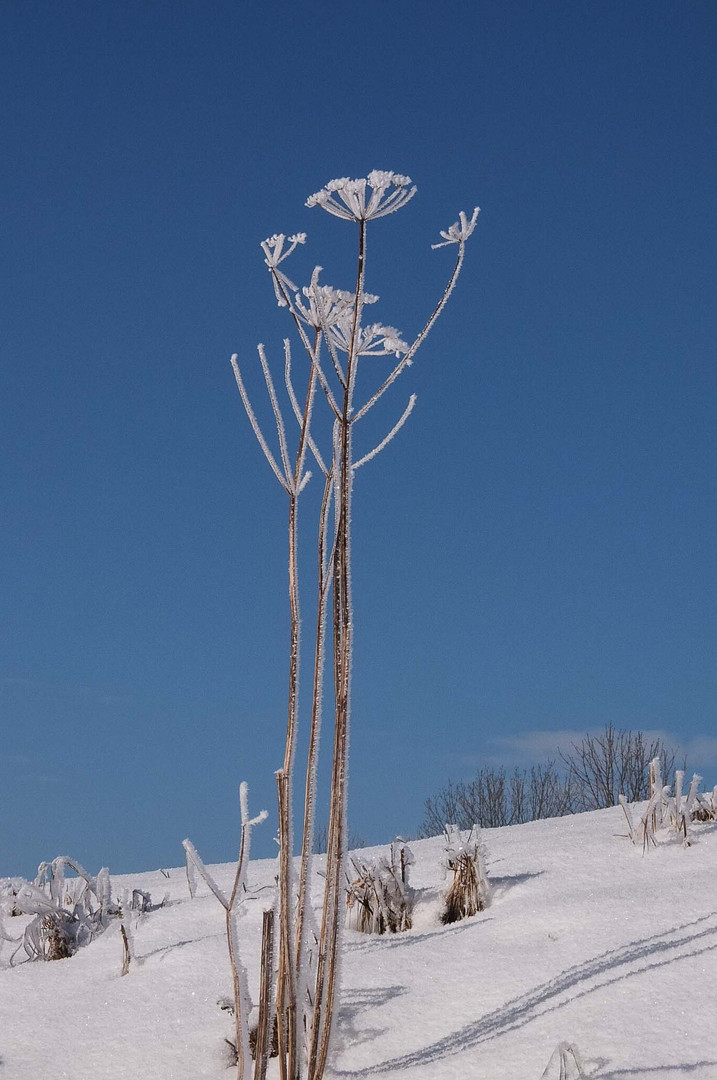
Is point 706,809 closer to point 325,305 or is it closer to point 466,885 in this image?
point 466,885

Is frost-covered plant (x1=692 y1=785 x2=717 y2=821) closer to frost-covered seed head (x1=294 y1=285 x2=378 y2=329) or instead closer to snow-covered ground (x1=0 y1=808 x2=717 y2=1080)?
snow-covered ground (x1=0 y1=808 x2=717 y2=1080)

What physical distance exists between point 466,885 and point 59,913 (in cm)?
137

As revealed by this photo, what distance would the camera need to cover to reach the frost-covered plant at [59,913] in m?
3.25

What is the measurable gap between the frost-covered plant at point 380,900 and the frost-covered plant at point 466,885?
13cm

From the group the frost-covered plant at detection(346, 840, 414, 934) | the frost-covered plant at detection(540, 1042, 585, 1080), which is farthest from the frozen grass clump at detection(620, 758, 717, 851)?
the frost-covered plant at detection(540, 1042, 585, 1080)

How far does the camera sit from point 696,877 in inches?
121

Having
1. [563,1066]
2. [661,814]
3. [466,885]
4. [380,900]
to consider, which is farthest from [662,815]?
[563,1066]

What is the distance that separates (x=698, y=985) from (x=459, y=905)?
0.96m

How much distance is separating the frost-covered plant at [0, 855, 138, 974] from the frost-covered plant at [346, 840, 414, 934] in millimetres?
725

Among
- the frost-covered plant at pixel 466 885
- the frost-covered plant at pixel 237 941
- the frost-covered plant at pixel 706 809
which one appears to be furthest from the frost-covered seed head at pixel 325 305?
the frost-covered plant at pixel 706 809

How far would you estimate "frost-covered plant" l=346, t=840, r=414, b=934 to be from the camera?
3.02 meters

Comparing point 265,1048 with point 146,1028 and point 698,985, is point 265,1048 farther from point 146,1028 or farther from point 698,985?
point 698,985

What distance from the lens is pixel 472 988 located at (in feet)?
7.86

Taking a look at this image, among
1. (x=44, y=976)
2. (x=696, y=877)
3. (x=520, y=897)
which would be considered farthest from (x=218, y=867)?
(x=696, y=877)
